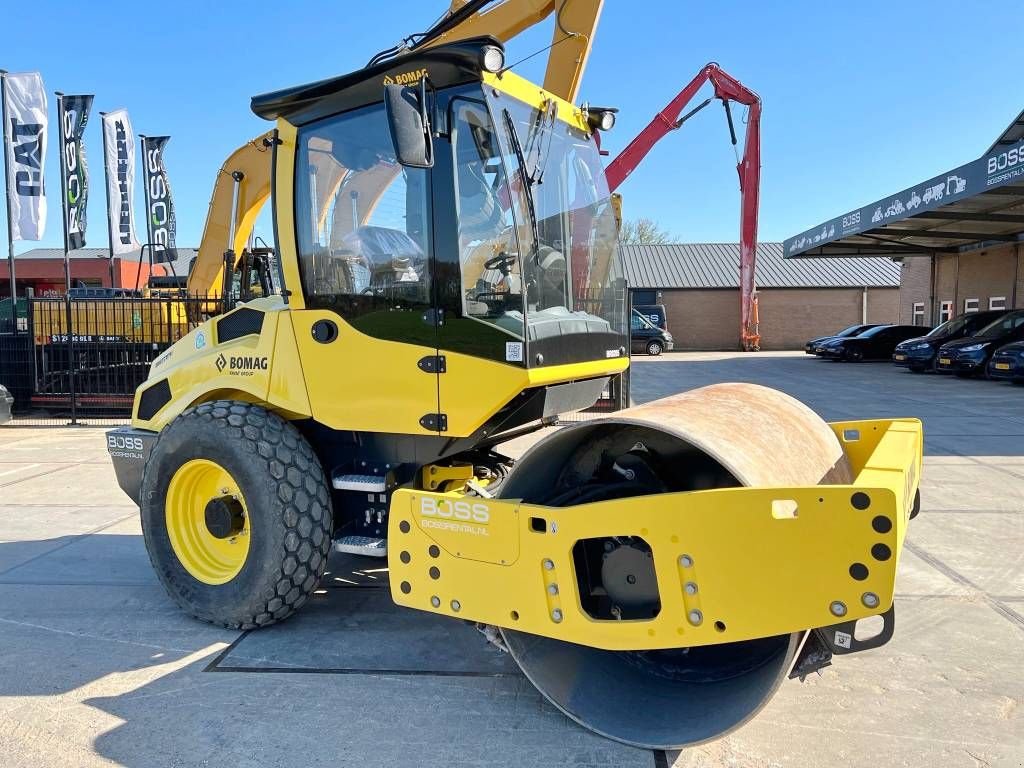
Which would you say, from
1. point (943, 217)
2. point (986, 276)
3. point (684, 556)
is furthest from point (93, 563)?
point (986, 276)

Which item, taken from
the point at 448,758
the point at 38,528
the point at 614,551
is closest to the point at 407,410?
the point at 614,551

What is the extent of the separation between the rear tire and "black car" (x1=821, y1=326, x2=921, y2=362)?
24156 mm

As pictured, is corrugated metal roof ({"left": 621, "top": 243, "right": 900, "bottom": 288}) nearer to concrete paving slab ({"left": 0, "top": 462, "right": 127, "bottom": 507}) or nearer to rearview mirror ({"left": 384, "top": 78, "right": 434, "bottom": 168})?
concrete paving slab ({"left": 0, "top": 462, "right": 127, "bottom": 507})

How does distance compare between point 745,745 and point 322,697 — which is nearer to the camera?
point 745,745

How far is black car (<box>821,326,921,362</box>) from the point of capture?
24.9m

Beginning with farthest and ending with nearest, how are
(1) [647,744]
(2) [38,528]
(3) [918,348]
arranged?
(3) [918,348] < (2) [38,528] < (1) [647,744]

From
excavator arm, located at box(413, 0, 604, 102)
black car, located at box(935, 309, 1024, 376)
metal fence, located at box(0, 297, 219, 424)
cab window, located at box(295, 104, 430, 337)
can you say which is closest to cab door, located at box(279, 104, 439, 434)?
cab window, located at box(295, 104, 430, 337)

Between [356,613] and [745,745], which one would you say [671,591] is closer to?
[745,745]

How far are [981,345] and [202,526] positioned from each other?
60.9 ft

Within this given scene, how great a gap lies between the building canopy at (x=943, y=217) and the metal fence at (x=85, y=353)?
14.8 metres

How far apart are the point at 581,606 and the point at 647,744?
55cm

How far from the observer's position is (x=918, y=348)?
20.0 metres

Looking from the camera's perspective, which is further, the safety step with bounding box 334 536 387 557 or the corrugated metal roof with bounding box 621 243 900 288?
the corrugated metal roof with bounding box 621 243 900 288

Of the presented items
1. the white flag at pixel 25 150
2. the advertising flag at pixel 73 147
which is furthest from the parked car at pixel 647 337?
the white flag at pixel 25 150
